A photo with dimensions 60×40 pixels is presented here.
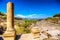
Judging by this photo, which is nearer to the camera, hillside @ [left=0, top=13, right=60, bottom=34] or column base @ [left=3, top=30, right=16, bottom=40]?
column base @ [left=3, top=30, right=16, bottom=40]

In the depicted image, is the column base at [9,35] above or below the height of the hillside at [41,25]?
below

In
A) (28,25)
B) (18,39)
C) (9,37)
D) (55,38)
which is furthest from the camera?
(28,25)

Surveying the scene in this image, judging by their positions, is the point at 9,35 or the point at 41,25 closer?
the point at 9,35

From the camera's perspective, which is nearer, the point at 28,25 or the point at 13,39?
the point at 13,39

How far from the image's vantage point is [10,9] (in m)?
10.8

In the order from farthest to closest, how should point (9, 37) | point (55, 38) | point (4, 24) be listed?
point (4, 24), point (9, 37), point (55, 38)

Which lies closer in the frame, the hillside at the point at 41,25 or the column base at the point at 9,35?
the column base at the point at 9,35

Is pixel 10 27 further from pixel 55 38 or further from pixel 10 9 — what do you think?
pixel 55 38

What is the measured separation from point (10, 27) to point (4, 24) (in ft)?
47.2

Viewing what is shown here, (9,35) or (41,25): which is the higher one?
(41,25)

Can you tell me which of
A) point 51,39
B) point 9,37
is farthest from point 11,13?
point 51,39

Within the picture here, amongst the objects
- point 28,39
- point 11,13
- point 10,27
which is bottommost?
point 28,39

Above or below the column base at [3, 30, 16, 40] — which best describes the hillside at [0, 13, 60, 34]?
above

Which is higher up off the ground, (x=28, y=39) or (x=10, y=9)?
(x=10, y=9)
